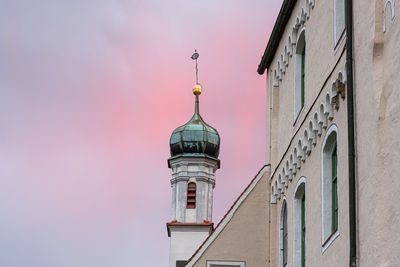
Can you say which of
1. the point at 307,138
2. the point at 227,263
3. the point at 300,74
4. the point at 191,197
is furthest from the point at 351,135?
the point at 191,197

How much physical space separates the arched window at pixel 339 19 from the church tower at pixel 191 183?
31.9 metres

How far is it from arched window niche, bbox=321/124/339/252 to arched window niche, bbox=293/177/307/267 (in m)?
1.64

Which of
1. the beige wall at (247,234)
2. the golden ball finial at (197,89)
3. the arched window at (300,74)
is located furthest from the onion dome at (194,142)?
the arched window at (300,74)

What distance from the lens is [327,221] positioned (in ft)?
61.9

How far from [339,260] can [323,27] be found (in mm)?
4819

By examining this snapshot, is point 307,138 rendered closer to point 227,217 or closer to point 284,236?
point 284,236

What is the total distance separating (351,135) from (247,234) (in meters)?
8.69

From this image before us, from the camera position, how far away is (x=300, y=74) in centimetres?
2270

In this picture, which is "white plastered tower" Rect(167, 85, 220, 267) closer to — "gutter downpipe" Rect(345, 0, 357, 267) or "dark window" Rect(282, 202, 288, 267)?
"dark window" Rect(282, 202, 288, 267)

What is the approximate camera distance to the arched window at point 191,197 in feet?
176

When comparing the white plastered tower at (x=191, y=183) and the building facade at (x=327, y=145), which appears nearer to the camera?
the building facade at (x=327, y=145)

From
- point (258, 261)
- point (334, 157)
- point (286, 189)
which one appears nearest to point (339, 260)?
point (334, 157)

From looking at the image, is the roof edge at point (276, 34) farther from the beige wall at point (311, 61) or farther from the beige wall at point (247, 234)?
the beige wall at point (247, 234)

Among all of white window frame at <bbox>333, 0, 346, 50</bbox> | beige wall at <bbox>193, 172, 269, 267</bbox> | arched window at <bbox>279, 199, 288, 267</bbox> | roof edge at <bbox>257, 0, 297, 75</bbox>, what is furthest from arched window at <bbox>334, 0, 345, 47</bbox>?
beige wall at <bbox>193, 172, 269, 267</bbox>
